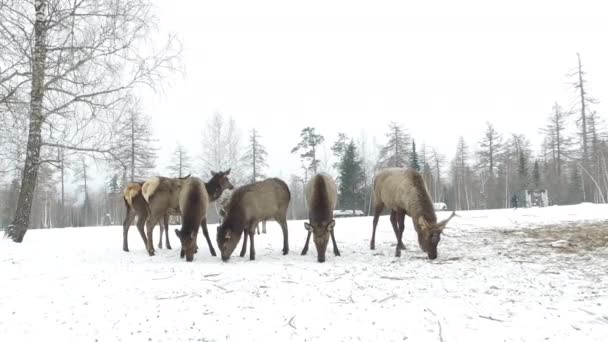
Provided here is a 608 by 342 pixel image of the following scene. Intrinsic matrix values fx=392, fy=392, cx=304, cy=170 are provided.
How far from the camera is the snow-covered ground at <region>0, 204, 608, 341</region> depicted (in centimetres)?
486

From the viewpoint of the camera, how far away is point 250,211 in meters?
10.0

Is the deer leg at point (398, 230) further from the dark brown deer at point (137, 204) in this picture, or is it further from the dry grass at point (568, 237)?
the dark brown deer at point (137, 204)

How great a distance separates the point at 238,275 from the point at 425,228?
4487 mm

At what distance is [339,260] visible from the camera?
30.9 feet

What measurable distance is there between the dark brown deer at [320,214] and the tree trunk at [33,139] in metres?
8.14

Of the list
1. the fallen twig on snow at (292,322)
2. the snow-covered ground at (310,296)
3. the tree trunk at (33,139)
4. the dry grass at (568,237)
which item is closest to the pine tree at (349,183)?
the dry grass at (568,237)

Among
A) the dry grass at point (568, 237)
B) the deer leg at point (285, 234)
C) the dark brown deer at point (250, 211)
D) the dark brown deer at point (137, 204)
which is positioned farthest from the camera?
the dark brown deer at point (137, 204)

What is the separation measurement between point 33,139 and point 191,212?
580cm

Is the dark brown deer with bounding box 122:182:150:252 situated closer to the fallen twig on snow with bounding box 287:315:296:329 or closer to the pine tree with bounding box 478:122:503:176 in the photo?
the fallen twig on snow with bounding box 287:315:296:329

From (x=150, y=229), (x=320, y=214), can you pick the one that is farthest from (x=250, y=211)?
(x=150, y=229)

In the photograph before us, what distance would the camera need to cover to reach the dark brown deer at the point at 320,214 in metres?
9.35

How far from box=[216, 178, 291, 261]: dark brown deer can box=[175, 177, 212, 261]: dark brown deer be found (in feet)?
1.99

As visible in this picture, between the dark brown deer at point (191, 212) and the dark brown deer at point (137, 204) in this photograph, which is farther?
the dark brown deer at point (137, 204)

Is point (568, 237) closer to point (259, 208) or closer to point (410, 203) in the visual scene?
point (410, 203)
